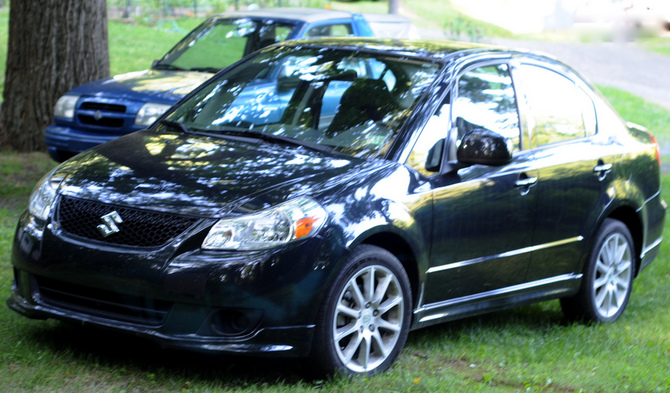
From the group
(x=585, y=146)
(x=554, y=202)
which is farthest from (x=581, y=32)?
(x=554, y=202)

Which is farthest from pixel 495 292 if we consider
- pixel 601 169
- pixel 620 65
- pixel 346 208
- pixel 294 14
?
pixel 620 65

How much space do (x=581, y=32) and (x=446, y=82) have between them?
11.3 feet

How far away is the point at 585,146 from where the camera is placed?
20.3 feet

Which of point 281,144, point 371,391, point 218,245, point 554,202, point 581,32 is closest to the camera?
point 218,245

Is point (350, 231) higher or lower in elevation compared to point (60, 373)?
higher

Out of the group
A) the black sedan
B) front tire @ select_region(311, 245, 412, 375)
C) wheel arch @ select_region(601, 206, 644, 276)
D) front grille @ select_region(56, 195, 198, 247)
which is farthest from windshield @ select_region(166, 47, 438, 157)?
wheel arch @ select_region(601, 206, 644, 276)

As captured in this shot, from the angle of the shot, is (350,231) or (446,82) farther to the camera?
(446,82)

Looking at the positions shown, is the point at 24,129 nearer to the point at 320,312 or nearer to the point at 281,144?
the point at 281,144

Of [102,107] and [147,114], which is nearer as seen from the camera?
[147,114]

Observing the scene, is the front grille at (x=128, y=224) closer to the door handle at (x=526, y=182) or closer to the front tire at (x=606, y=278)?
the door handle at (x=526, y=182)

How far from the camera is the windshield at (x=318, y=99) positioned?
5.20 meters

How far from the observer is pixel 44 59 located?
1072 centimetres

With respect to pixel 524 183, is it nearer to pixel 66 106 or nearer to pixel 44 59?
pixel 66 106

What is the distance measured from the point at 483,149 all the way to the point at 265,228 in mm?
1393
